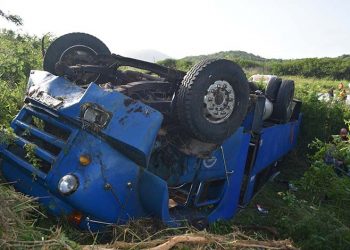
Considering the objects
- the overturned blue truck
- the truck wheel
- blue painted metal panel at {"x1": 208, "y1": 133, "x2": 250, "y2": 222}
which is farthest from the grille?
blue painted metal panel at {"x1": 208, "y1": 133, "x2": 250, "y2": 222}

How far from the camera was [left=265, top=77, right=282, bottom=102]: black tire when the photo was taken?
21.0 ft

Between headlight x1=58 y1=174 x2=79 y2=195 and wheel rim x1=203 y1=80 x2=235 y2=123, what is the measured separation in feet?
4.20

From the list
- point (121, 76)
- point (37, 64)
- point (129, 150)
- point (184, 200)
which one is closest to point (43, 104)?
point (129, 150)

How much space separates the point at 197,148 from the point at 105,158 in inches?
37.1

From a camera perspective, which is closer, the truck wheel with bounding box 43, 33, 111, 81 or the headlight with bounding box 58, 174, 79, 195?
the headlight with bounding box 58, 174, 79, 195

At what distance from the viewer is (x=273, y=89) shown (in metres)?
6.40

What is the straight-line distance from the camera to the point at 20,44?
27.7ft

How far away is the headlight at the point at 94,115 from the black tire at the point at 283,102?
3562mm

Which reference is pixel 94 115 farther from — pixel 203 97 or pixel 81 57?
pixel 81 57

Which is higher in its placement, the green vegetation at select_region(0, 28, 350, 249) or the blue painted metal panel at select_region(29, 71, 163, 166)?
the blue painted metal panel at select_region(29, 71, 163, 166)

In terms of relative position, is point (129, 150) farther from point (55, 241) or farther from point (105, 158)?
point (55, 241)

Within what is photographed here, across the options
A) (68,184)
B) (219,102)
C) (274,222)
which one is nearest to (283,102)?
(274,222)

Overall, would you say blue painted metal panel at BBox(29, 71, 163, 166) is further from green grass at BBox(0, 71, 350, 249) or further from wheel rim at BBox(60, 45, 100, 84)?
wheel rim at BBox(60, 45, 100, 84)

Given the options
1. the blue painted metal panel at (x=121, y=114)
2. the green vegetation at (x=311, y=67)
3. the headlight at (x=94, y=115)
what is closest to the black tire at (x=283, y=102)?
the blue painted metal panel at (x=121, y=114)
